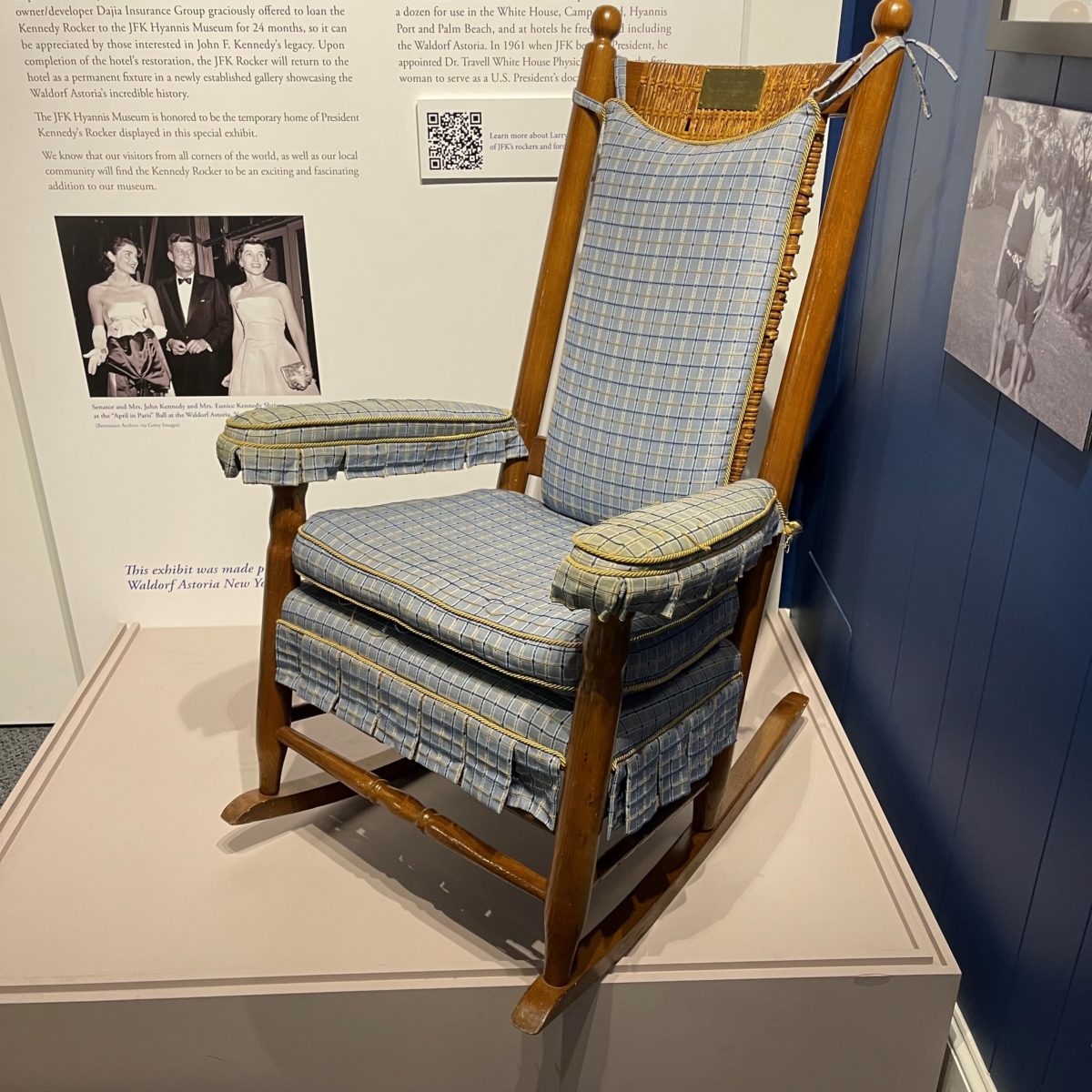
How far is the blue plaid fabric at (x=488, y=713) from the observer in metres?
1.27

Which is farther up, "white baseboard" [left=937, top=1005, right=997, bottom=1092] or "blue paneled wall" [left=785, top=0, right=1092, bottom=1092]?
"blue paneled wall" [left=785, top=0, right=1092, bottom=1092]

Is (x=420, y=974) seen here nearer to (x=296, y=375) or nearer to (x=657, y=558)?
(x=657, y=558)

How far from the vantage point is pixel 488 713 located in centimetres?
130

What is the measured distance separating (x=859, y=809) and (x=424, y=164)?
4.58 ft

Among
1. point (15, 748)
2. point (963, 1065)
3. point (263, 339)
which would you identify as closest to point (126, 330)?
point (263, 339)

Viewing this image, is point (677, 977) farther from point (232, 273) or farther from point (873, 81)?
point (232, 273)

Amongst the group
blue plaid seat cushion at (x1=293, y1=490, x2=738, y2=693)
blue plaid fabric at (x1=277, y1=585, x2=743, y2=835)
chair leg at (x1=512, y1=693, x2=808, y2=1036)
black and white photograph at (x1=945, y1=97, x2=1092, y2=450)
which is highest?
black and white photograph at (x1=945, y1=97, x2=1092, y2=450)

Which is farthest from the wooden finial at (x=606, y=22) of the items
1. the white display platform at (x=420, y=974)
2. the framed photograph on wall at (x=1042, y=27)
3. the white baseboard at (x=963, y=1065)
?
the white baseboard at (x=963, y=1065)

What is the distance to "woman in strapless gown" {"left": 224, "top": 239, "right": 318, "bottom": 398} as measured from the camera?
2.05 m

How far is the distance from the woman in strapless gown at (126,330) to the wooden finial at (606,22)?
96cm

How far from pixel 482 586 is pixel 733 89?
0.92 m

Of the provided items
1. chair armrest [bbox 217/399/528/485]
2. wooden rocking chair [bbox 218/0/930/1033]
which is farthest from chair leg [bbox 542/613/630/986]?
chair armrest [bbox 217/399/528/485]

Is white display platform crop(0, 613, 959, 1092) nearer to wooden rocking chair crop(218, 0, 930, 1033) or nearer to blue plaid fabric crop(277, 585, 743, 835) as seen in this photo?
wooden rocking chair crop(218, 0, 930, 1033)

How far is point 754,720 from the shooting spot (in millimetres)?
1946
